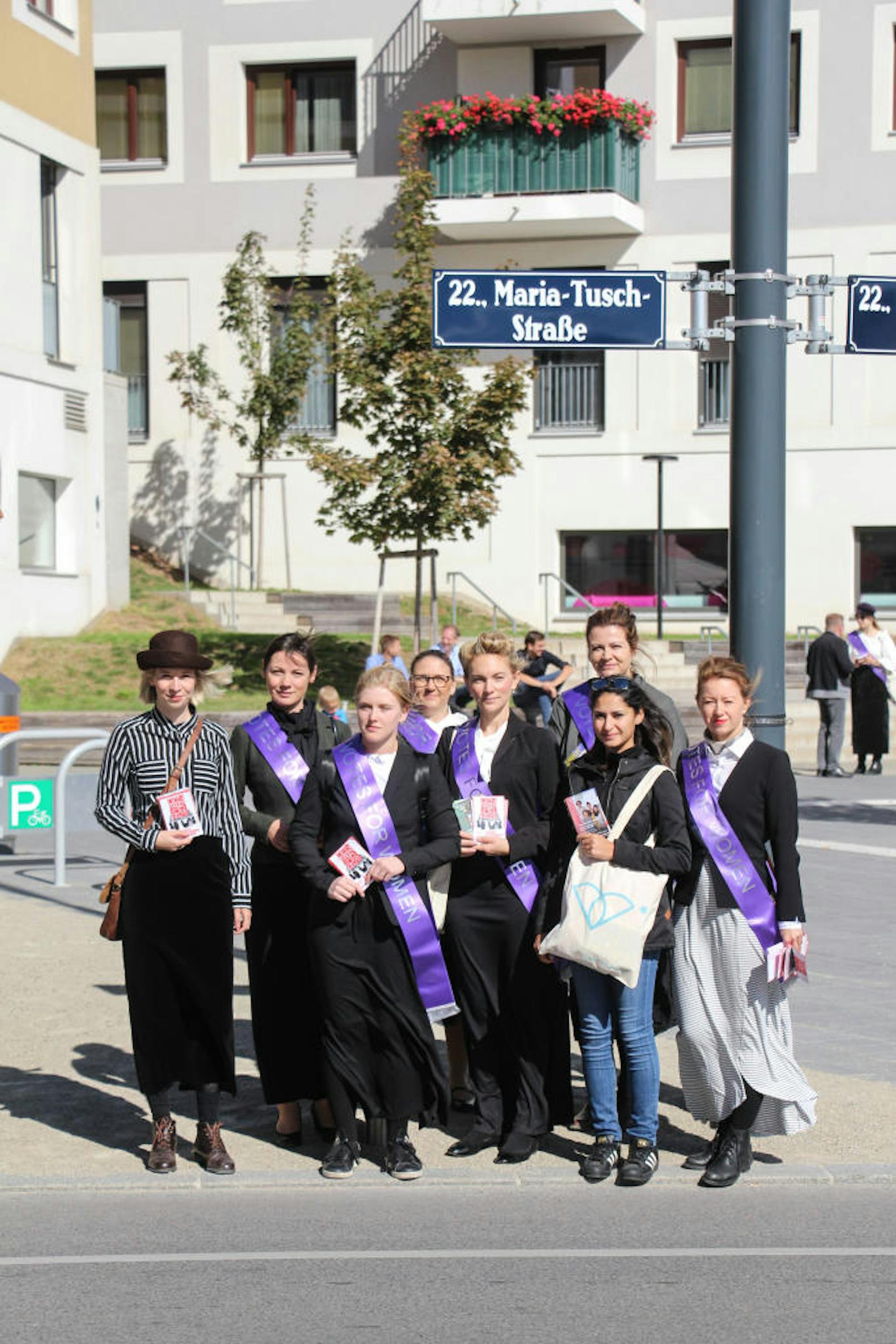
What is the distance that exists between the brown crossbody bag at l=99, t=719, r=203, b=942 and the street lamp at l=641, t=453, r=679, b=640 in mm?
22254

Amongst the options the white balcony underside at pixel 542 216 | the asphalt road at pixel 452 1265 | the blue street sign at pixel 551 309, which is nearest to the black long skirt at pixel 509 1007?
the asphalt road at pixel 452 1265

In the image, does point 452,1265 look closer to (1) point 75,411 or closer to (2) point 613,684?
(2) point 613,684

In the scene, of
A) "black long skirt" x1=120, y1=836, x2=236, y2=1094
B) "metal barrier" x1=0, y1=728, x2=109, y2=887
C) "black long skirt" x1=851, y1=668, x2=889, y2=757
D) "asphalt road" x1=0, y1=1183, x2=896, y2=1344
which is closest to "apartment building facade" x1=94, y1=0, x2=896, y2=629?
"black long skirt" x1=851, y1=668, x2=889, y2=757

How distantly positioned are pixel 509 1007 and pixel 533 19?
1076 inches

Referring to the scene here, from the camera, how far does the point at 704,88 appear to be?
31.9 meters

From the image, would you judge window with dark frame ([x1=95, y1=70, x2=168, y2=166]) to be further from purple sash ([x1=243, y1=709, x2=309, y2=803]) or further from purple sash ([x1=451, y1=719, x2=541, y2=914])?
purple sash ([x1=451, y1=719, x2=541, y2=914])

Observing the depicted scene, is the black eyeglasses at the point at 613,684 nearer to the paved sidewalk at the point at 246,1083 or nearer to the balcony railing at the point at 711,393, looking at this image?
the paved sidewalk at the point at 246,1083

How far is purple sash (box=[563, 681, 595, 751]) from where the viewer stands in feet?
23.3

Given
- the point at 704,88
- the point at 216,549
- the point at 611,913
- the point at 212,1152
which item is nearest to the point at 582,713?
the point at 611,913

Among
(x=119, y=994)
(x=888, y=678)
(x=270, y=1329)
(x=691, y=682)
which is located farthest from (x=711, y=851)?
(x=691, y=682)

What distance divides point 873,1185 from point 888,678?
52.8 ft

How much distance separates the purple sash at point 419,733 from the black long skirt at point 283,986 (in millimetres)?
690

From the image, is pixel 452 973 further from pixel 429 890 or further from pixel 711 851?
pixel 711 851

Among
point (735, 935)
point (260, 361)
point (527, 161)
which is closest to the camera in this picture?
point (735, 935)
